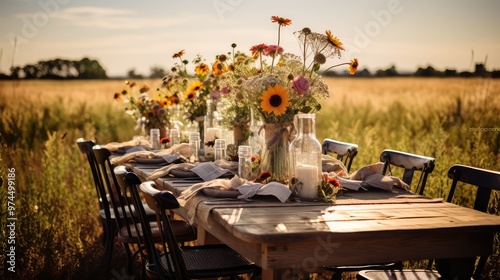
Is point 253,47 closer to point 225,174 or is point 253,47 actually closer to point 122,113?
point 225,174

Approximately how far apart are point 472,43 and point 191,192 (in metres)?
3.15

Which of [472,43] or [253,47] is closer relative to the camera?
[253,47]

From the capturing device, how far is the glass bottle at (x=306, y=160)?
7.32 ft

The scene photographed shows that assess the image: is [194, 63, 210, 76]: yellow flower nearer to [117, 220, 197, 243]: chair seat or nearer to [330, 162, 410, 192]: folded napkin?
[117, 220, 197, 243]: chair seat

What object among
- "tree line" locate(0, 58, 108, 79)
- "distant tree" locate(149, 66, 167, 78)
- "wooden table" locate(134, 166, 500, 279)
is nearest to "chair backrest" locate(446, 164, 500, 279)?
"wooden table" locate(134, 166, 500, 279)

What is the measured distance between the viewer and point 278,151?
249cm

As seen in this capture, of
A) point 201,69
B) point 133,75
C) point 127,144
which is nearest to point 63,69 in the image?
point 133,75

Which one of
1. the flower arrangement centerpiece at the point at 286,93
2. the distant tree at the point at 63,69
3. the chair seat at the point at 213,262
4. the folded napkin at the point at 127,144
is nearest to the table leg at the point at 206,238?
the chair seat at the point at 213,262

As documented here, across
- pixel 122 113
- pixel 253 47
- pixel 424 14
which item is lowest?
pixel 122 113

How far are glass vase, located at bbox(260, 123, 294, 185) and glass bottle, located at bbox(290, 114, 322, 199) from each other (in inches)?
7.1

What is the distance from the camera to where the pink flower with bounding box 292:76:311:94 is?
2.34 metres

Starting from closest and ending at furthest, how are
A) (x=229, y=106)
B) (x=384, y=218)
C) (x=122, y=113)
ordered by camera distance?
(x=384, y=218), (x=229, y=106), (x=122, y=113)

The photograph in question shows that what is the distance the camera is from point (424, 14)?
6195 mm

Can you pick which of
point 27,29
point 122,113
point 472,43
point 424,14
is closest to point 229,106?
point 27,29
